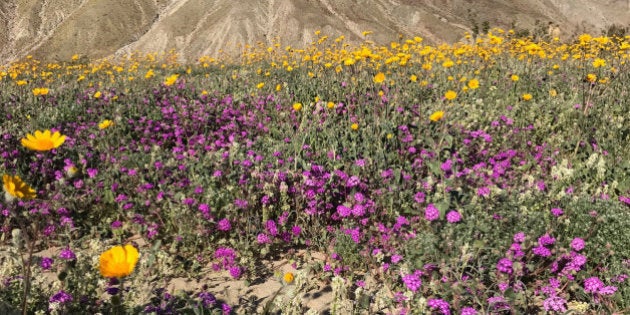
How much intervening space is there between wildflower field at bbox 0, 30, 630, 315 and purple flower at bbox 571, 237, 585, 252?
0.04 feet

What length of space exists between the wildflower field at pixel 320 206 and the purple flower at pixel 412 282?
0.06ft

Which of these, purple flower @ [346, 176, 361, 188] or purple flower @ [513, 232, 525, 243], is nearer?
purple flower @ [513, 232, 525, 243]

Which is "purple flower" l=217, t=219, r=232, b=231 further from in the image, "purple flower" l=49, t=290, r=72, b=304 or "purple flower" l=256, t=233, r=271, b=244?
"purple flower" l=49, t=290, r=72, b=304

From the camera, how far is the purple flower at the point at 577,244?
10.3 ft

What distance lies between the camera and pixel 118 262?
1991 mm

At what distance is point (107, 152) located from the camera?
200 inches

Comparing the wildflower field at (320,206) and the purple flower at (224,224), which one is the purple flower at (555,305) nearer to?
the wildflower field at (320,206)

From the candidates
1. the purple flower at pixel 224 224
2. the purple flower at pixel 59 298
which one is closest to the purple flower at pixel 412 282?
the purple flower at pixel 224 224

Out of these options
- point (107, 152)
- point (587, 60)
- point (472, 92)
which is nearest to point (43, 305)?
point (107, 152)

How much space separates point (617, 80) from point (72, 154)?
903 cm

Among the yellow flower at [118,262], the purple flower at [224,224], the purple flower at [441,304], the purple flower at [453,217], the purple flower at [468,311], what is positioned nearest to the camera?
the yellow flower at [118,262]

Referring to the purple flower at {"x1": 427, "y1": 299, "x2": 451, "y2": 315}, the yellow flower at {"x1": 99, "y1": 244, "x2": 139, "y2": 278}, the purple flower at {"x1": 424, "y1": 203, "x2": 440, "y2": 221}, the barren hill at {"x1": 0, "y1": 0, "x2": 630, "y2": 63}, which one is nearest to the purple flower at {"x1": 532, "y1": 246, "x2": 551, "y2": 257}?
the purple flower at {"x1": 424, "y1": 203, "x2": 440, "y2": 221}

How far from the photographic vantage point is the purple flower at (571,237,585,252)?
3.15m

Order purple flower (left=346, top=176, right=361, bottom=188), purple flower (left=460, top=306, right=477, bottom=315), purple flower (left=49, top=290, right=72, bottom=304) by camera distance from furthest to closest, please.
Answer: purple flower (left=346, top=176, right=361, bottom=188), purple flower (left=460, top=306, right=477, bottom=315), purple flower (left=49, top=290, right=72, bottom=304)
